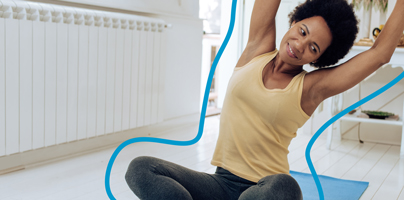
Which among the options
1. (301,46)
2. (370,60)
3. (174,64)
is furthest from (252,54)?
(174,64)

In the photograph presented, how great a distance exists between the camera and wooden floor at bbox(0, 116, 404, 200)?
1.80 meters

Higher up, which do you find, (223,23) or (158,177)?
(223,23)

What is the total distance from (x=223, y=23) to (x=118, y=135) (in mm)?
1933

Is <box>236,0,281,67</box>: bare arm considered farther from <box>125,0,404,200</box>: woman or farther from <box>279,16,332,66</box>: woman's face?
<box>279,16,332,66</box>: woman's face

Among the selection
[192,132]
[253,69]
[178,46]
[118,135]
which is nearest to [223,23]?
[178,46]

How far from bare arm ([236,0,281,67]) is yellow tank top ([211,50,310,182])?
0.03 m

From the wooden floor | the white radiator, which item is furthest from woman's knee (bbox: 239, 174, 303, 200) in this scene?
the white radiator

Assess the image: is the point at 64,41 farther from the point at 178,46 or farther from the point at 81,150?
the point at 178,46

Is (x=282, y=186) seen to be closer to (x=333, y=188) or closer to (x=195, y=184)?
(x=195, y=184)

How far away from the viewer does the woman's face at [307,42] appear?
1.08 m

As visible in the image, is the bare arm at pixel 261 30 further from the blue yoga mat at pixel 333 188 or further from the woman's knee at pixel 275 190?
the blue yoga mat at pixel 333 188

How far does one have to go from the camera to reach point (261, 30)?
1.21 m

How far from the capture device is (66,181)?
1.92 m

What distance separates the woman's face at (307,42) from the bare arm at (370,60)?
70 mm
